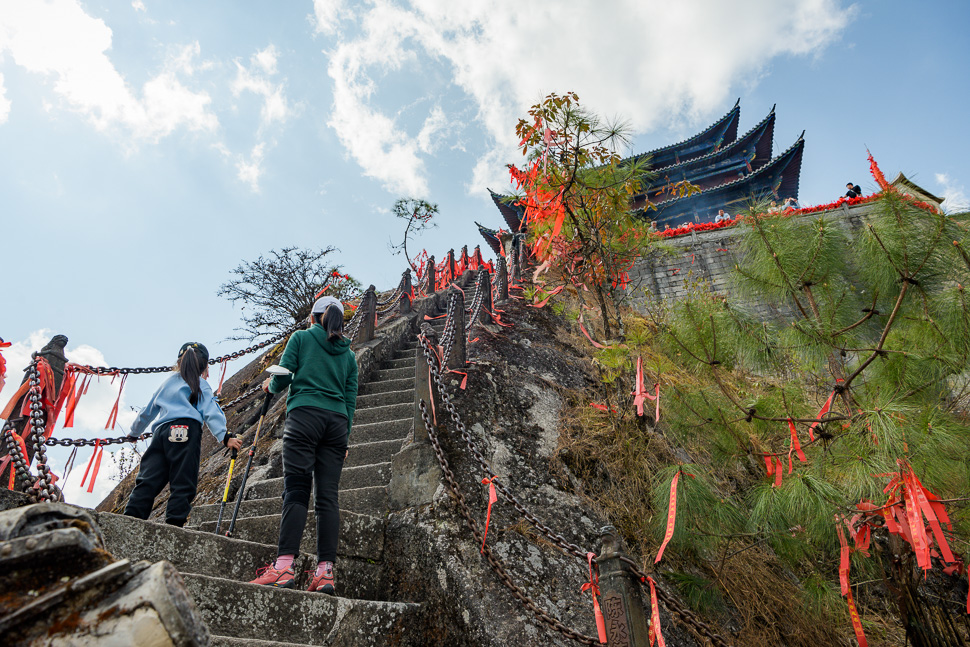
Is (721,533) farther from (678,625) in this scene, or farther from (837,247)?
(837,247)

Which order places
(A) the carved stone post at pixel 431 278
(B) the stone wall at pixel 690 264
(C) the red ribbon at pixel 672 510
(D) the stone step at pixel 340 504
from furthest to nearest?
(B) the stone wall at pixel 690 264 < (A) the carved stone post at pixel 431 278 < (D) the stone step at pixel 340 504 < (C) the red ribbon at pixel 672 510

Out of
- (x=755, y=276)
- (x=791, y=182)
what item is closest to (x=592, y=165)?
(x=755, y=276)

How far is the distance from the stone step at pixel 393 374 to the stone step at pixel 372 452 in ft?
6.03

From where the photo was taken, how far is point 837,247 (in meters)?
3.64

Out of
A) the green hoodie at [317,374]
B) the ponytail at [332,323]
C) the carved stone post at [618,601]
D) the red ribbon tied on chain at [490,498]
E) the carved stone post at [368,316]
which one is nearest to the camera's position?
the carved stone post at [618,601]

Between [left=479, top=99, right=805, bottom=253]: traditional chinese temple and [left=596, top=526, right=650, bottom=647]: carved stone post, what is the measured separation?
1544cm

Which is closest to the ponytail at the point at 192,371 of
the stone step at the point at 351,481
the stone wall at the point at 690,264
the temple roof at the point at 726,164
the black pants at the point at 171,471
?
the black pants at the point at 171,471

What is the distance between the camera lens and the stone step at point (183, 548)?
8.65 ft

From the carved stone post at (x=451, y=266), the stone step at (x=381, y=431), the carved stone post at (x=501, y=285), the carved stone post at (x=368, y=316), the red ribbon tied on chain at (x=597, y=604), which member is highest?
the carved stone post at (x=451, y=266)

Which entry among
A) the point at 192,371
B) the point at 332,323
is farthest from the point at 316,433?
the point at 192,371

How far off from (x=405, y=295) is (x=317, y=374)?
21.2ft

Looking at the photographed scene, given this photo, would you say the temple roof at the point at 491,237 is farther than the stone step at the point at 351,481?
Yes

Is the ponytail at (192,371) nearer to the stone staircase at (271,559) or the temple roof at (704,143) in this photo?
the stone staircase at (271,559)

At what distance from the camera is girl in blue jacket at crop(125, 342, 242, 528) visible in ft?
10.5
